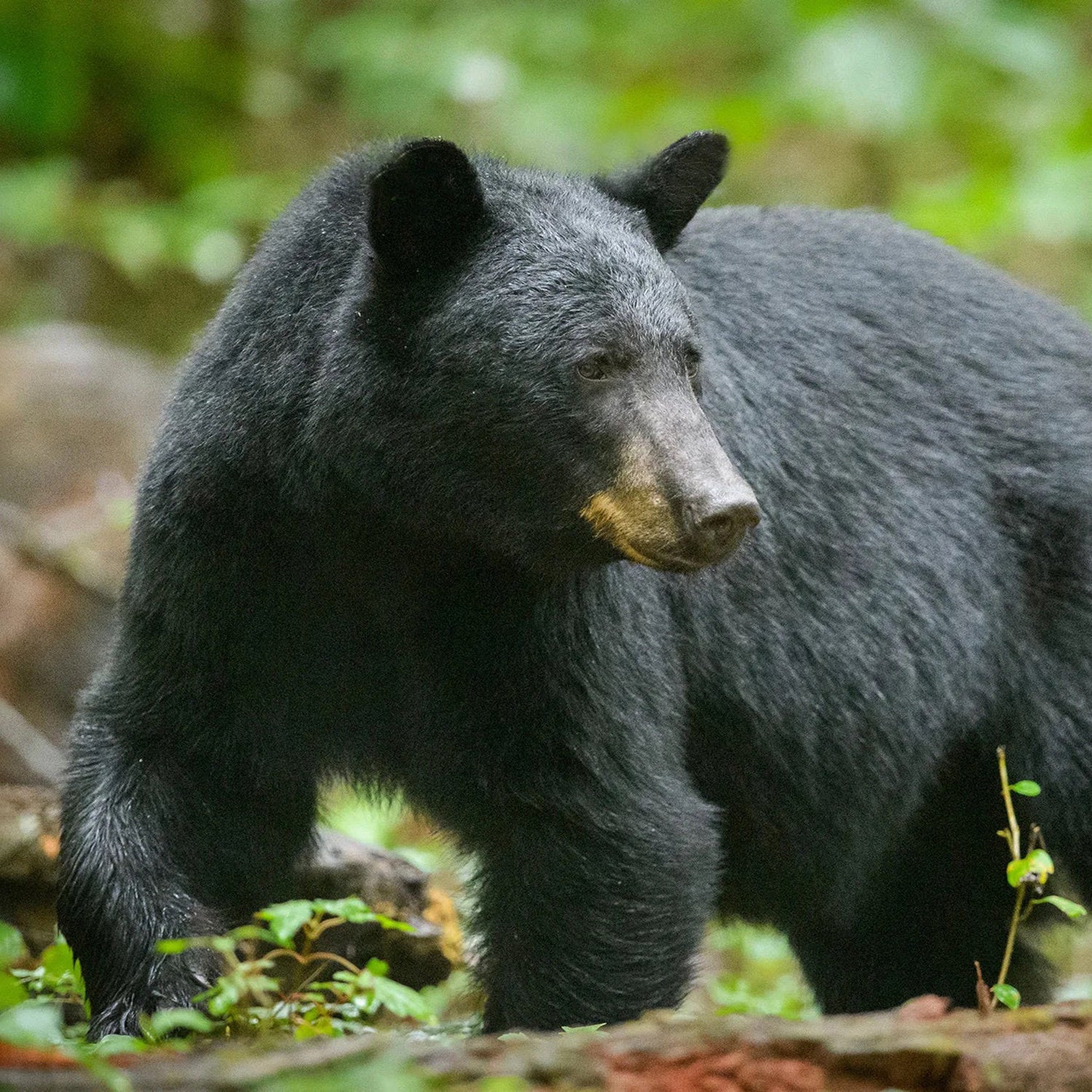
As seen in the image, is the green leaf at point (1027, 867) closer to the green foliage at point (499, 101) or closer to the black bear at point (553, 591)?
the black bear at point (553, 591)

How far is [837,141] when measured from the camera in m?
16.0

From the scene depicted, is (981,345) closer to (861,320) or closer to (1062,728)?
(861,320)

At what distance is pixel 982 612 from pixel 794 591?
688 millimetres

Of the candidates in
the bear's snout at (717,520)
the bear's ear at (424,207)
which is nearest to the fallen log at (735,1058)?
the bear's snout at (717,520)

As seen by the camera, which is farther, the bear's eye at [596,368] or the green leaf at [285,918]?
the bear's eye at [596,368]

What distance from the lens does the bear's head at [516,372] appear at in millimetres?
3740

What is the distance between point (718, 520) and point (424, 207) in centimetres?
108

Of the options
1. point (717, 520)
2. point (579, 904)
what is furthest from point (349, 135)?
point (717, 520)

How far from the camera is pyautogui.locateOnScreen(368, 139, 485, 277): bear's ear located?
3.73 metres

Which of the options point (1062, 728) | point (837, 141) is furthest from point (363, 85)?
point (1062, 728)

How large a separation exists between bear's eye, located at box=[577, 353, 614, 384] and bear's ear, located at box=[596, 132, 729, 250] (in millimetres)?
681

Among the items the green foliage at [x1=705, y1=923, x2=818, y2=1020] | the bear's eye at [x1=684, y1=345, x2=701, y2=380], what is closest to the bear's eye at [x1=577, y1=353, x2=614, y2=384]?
the bear's eye at [x1=684, y1=345, x2=701, y2=380]

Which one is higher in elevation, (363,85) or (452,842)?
(363,85)

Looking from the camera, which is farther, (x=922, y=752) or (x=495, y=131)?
(x=495, y=131)
